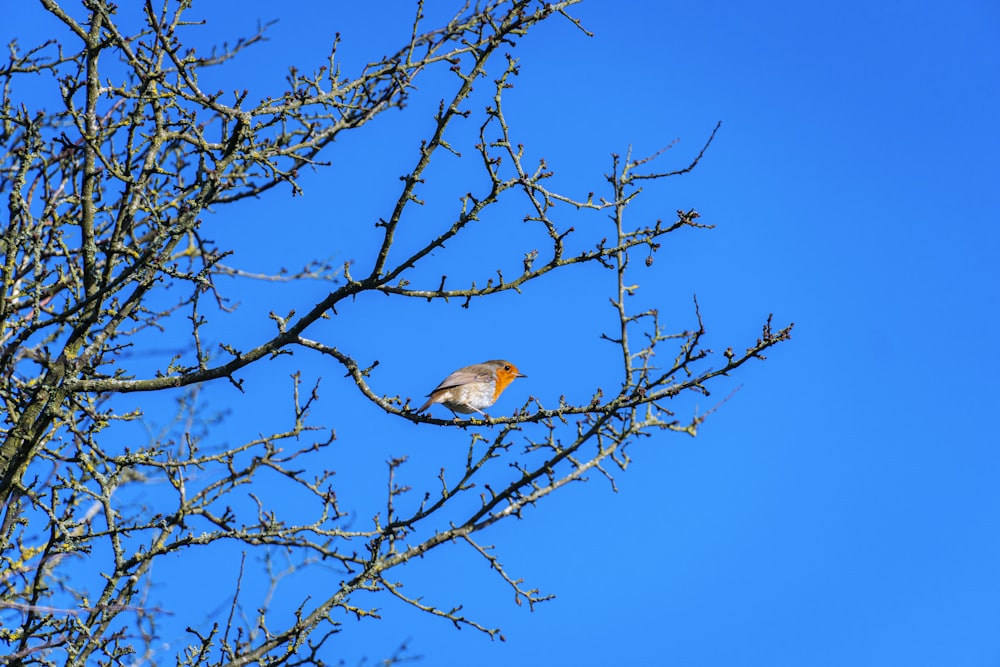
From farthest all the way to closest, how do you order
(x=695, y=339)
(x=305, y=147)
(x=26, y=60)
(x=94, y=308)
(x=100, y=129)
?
(x=26, y=60) → (x=305, y=147) → (x=100, y=129) → (x=94, y=308) → (x=695, y=339)

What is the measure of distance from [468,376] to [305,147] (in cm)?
370

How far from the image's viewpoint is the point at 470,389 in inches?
371

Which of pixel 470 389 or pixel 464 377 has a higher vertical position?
pixel 464 377

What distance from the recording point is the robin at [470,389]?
30.5ft

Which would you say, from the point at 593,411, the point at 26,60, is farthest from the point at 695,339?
the point at 26,60

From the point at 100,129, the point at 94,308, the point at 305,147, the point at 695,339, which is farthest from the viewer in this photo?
the point at 305,147

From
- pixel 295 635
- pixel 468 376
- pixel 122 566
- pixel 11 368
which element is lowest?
pixel 295 635

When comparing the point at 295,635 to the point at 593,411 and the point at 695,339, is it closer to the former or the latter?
the point at 593,411

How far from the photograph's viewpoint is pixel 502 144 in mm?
5281

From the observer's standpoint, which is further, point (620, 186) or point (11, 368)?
point (620, 186)

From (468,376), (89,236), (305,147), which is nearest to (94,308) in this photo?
(89,236)

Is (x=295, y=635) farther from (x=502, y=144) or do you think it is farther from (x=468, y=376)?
(x=468, y=376)

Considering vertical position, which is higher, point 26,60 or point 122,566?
point 26,60

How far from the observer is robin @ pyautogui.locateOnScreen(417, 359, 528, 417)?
9.29 meters
